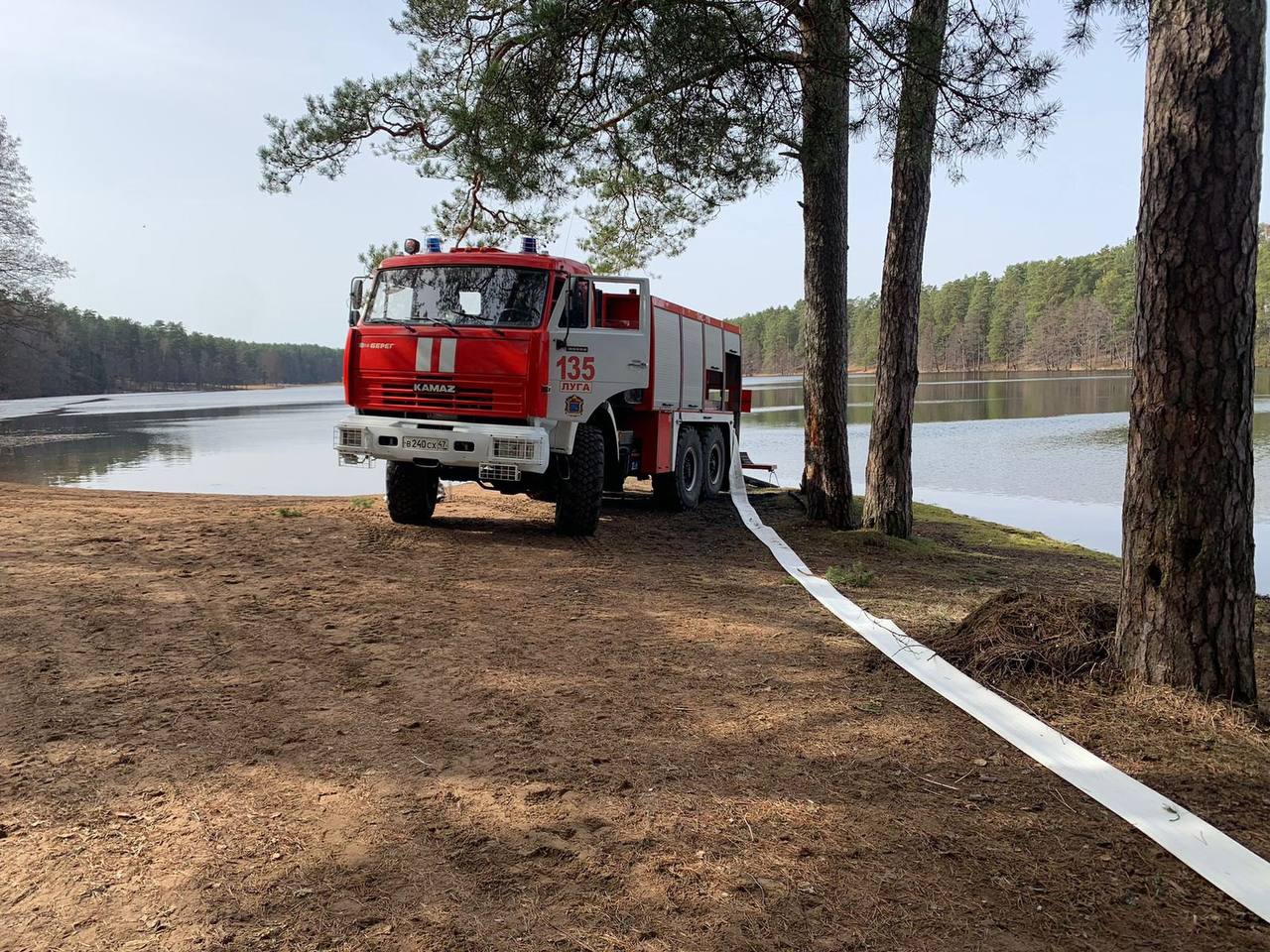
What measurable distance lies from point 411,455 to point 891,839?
21.2 feet

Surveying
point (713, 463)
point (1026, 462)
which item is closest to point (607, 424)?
point (713, 463)

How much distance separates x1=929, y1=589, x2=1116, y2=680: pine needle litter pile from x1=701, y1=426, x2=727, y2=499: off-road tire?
7.93 m

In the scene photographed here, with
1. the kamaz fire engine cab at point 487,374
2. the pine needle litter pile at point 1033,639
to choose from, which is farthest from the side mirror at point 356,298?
the pine needle litter pile at point 1033,639

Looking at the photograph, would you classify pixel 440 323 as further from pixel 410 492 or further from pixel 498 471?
pixel 410 492

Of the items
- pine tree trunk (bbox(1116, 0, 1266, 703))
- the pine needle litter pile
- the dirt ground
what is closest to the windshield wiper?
the dirt ground

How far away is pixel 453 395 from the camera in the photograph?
8.59 m

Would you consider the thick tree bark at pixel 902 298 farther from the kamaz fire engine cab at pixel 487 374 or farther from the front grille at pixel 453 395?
the front grille at pixel 453 395

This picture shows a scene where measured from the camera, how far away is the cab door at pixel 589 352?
880 centimetres

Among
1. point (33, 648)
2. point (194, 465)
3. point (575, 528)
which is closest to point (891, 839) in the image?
point (33, 648)

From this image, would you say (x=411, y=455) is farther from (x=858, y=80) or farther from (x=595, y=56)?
(x=858, y=80)

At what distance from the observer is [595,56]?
8.25 meters

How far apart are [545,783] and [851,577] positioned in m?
4.52

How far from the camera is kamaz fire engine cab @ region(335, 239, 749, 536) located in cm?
848

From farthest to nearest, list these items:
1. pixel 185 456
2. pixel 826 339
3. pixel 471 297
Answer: pixel 185 456 < pixel 826 339 < pixel 471 297
